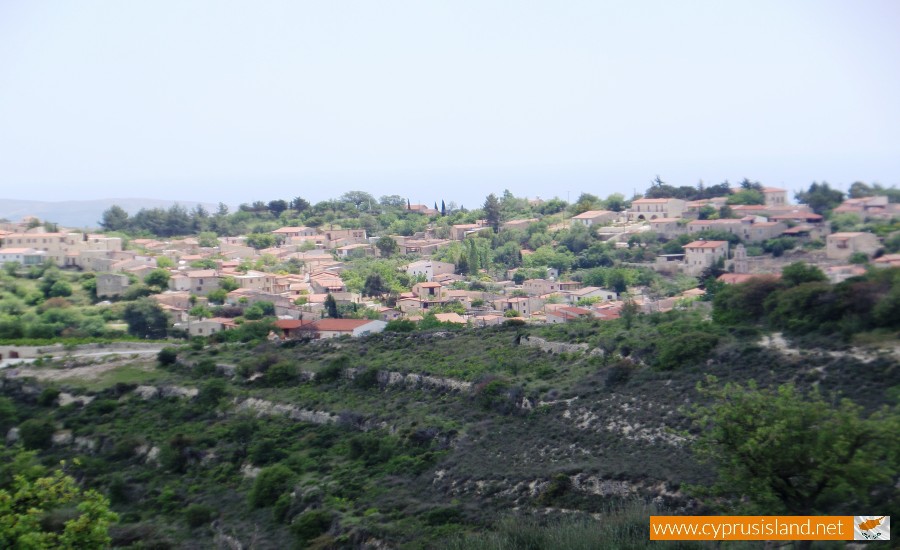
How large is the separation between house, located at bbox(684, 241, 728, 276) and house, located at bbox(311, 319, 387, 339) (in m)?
15.4

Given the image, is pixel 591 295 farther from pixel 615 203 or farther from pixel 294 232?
pixel 294 232

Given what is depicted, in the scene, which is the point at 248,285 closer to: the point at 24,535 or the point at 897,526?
the point at 24,535

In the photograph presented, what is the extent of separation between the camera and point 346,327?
35.9m

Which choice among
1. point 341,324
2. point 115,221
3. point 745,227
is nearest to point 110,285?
point 341,324

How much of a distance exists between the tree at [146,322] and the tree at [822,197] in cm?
2694

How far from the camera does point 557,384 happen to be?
22.4 metres

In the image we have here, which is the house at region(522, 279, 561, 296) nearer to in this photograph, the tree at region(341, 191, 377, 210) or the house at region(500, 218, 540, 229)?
the house at region(500, 218, 540, 229)

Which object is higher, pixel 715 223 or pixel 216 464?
pixel 715 223

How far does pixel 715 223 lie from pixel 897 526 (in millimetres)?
38814

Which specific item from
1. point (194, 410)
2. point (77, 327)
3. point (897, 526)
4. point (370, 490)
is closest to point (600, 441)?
point (370, 490)

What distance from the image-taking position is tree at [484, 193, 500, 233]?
70.9 meters

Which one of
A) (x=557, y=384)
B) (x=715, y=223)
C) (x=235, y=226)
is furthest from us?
(x=235, y=226)

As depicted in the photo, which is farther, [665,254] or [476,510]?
[665,254]

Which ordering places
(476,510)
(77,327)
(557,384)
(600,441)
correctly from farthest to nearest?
(77,327) → (557,384) → (600,441) → (476,510)
